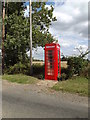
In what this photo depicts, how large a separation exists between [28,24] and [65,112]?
9.72 meters

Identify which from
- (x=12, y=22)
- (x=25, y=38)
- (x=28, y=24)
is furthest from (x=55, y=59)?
(x=12, y=22)

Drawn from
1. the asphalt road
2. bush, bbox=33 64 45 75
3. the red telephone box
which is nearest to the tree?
bush, bbox=33 64 45 75

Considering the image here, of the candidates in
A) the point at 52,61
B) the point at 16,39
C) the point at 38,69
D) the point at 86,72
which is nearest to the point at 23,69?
the point at 38,69

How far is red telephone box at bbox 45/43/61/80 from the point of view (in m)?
9.11

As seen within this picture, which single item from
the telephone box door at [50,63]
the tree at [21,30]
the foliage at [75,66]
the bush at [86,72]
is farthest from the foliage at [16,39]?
the bush at [86,72]

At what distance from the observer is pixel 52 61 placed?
364 inches

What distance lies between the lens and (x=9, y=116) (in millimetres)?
3607

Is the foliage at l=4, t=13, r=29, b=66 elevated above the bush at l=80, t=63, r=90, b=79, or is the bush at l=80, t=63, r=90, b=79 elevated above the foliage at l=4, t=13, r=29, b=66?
the foliage at l=4, t=13, r=29, b=66

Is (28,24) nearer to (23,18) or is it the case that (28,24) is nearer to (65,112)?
(23,18)

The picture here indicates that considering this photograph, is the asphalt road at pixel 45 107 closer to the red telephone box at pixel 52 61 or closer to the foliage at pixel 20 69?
the red telephone box at pixel 52 61

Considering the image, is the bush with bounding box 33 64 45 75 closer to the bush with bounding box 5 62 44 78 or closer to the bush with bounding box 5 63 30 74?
the bush with bounding box 5 62 44 78

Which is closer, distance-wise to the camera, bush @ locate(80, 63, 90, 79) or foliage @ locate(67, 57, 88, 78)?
bush @ locate(80, 63, 90, 79)

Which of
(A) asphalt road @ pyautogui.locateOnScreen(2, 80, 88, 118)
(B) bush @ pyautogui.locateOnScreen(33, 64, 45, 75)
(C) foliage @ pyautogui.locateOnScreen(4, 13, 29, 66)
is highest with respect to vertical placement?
(C) foliage @ pyautogui.locateOnScreen(4, 13, 29, 66)

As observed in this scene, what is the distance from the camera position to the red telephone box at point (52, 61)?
9109 millimetres
